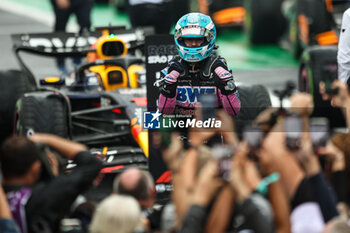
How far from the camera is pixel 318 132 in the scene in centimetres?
423

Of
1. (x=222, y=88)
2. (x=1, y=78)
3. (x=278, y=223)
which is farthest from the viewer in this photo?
(x=1, y=78)

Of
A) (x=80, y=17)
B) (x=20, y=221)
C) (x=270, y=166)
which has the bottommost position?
(x=20, y=221)

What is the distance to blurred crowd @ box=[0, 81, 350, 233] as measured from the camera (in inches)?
158

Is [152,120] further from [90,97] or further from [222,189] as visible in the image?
[90,97]

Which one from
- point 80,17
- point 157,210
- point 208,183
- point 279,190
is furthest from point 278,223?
point 80,17

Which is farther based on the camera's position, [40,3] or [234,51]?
[40,3]

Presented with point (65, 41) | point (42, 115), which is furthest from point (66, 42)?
point (42, 115)

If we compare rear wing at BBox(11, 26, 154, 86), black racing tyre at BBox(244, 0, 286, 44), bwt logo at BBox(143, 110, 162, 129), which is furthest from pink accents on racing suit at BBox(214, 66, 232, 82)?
black racing tyre at BBox(244, 0, 286, 44)

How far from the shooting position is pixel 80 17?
11906 millimetres

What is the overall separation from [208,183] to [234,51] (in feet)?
32.6

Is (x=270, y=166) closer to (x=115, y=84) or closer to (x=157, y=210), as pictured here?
(x=157, y=210)

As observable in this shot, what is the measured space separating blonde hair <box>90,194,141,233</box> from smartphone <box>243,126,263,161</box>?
71 centimetres

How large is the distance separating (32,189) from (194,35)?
241cm

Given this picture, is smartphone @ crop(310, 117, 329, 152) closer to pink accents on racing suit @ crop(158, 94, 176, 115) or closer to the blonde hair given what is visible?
the blonde hair
